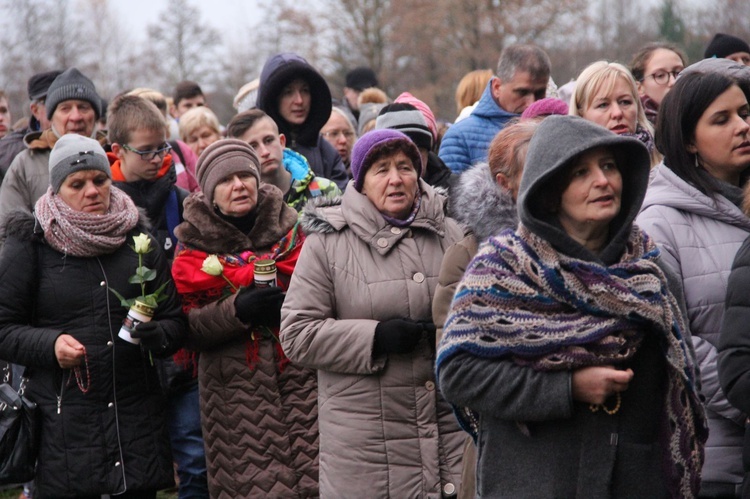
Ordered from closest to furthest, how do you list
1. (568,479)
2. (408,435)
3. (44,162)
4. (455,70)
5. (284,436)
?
(568,479), (408,435), (284,436), (44,162), (455,70)

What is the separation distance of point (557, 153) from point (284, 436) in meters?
2.64

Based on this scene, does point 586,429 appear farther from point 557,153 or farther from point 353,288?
point 353,288

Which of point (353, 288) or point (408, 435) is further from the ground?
point (353, 288)

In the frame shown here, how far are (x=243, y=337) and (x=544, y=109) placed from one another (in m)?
1.92

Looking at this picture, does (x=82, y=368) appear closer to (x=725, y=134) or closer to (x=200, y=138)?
(x=725, y=134)

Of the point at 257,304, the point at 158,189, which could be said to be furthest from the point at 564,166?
the point at 158,189

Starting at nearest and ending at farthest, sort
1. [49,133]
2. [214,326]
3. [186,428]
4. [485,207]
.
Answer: [485,207], [214,326], [186,428], [49,133]

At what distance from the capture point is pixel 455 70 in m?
35.3

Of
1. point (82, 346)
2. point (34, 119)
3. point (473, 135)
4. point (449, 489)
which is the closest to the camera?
point (449, 489)

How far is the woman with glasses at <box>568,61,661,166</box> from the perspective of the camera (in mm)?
5707

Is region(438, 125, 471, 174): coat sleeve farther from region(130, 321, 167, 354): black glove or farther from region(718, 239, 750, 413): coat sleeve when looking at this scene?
region(718, 239, 750, 413): coat sleeve

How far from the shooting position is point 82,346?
207 inches

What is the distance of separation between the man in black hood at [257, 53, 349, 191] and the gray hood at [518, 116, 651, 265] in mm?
3814

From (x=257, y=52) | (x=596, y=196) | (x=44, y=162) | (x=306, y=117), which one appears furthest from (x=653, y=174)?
(x=257, y=52)
